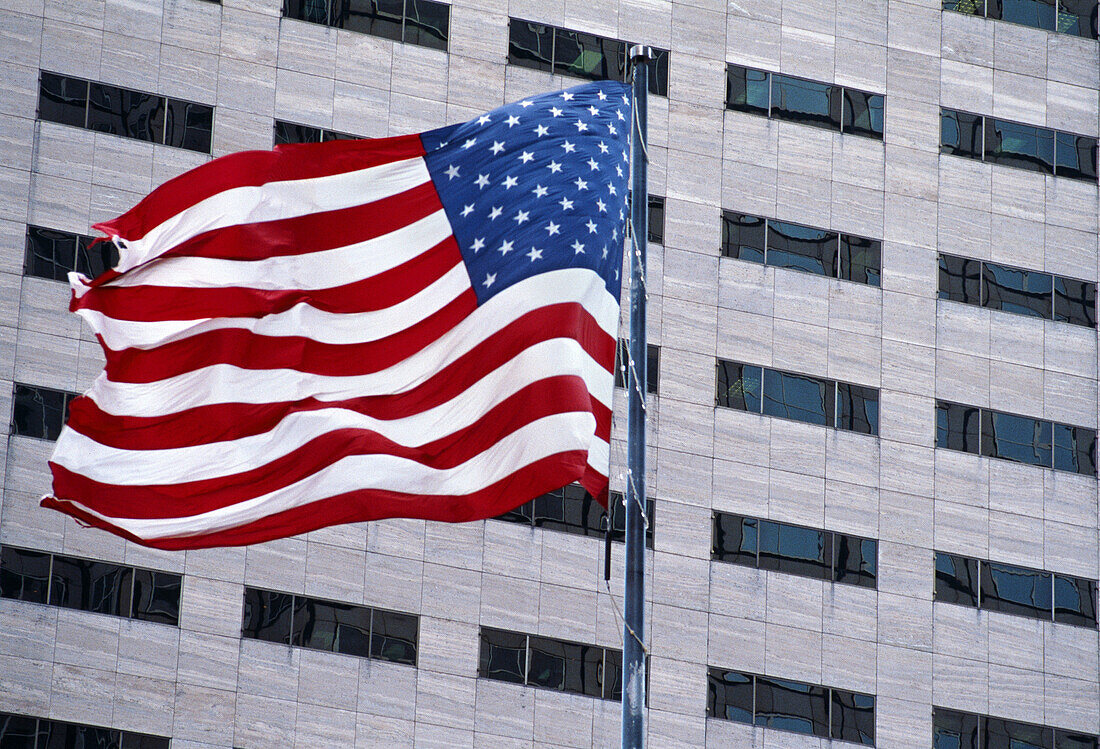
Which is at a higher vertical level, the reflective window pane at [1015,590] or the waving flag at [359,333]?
the waving flag at [359,333]

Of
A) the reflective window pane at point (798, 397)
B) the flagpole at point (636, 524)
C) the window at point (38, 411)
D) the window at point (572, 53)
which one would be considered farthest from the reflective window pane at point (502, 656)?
the flagpole at point (636, 524)

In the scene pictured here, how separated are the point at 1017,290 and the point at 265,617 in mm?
21030

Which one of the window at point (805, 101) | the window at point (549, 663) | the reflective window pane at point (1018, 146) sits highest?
the window at point (805, 101)

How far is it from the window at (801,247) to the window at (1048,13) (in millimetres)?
7646

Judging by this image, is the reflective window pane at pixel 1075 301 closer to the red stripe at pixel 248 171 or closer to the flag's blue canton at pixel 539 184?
the flag's blue canton at pixel 539 184

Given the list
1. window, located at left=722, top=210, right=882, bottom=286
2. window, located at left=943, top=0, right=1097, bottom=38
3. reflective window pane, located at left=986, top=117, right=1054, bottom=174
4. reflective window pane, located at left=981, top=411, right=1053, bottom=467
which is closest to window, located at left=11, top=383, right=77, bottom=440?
window, located at left=722, top=210, right=882, bottom=286

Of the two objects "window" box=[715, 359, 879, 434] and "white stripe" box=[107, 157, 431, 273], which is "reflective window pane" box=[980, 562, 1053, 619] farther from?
"white stripe" box=[107, 157, 431, 273]

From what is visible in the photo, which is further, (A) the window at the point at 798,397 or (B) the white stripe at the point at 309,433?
(A) the window at the point at 798,397

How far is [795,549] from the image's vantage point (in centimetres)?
4156

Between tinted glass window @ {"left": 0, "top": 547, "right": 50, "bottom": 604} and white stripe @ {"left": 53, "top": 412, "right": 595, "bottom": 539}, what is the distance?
21287mm

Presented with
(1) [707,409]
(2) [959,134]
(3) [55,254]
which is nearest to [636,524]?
(1) [707,409]

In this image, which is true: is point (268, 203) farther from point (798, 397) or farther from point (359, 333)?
point (798, 397)

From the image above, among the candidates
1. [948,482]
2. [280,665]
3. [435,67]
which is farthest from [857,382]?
[280,665]

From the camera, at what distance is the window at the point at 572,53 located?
42.1 meters
